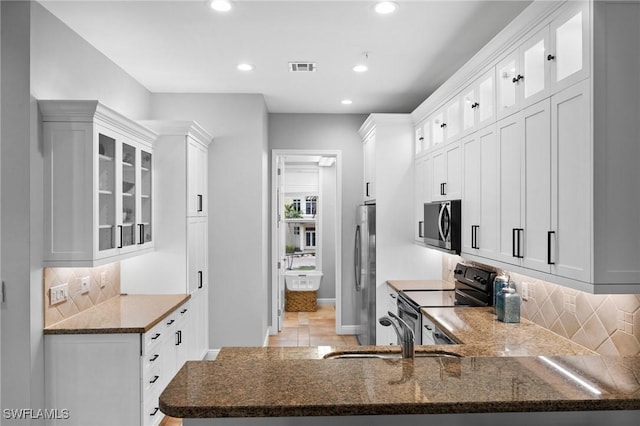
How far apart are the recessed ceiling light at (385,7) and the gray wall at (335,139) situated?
2.77m

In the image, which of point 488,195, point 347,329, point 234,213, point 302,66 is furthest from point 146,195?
point 347,329

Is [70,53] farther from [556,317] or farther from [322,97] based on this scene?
[556,317]

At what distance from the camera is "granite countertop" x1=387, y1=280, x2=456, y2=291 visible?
3.93 meters

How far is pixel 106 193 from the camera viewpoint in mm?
2945

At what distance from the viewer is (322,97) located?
4676 millimetres

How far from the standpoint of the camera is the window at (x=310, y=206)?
24.9ft

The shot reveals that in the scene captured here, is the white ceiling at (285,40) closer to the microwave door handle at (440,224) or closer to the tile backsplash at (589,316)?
the microwave door handle at (440,224)

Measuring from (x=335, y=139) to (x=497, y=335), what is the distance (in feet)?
11.6

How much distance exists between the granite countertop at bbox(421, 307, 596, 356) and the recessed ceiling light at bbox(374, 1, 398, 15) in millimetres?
1974

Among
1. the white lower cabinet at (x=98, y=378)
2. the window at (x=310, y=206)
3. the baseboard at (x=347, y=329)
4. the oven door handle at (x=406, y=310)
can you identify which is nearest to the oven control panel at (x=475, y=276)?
the oven door handle at (x=406, y=310)

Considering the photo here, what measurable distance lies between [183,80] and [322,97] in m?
1.45

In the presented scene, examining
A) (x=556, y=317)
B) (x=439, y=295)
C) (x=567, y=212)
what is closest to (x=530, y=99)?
(x=567, y=212)

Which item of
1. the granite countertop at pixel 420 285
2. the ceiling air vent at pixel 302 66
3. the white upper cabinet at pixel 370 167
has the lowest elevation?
the granite countertop at pixel 420 285

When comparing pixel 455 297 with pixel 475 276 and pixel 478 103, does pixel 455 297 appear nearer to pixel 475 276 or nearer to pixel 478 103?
pixel 475 276
